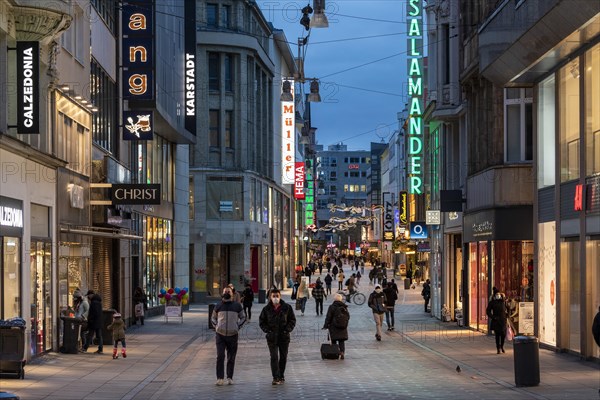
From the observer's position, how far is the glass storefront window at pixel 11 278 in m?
24.9

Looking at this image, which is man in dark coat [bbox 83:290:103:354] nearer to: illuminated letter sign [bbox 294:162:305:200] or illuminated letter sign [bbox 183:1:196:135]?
illuminated letter sign [bbox 183:1:196:135]

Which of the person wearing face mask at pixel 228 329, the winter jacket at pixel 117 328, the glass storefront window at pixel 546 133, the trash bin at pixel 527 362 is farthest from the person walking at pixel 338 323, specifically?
the trash bin at pixel 527 362

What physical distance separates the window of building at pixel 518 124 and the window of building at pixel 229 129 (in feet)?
120

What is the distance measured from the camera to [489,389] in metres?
21.0

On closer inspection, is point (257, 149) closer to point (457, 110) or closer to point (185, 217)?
point (185, 217)

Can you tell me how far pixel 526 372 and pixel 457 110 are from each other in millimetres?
24188

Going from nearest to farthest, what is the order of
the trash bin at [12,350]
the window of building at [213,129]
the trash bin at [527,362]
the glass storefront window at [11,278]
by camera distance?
the trash bin at [527,362] < the trash bin at [12,350] < the glass storefront window at [11,278] < the window of building at [213,129]

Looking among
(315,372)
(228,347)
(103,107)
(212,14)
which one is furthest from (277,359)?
(212,14)

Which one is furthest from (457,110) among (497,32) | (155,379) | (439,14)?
(155,379)

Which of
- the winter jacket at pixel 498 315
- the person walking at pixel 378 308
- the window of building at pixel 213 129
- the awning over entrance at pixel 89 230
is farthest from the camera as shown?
the window of building at pixel 213 129

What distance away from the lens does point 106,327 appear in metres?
33.2

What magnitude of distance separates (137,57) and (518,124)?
1245 centimetres

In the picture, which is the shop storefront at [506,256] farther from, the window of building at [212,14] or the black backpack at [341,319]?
the window of building at [212,14]

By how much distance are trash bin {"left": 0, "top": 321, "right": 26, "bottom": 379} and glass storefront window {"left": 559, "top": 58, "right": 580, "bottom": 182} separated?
45.2ft
